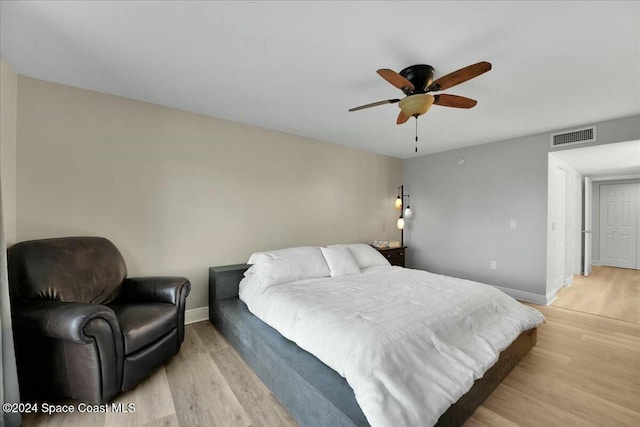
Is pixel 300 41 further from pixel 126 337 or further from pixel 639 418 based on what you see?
pixel 639 418

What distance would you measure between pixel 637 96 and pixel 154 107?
186 inches

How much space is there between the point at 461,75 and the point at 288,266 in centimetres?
217

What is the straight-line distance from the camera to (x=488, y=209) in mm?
4133

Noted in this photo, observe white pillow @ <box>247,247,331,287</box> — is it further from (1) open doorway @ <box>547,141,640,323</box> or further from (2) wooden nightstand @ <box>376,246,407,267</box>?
(1) open doorway @ <box>547,141,640,323</box>

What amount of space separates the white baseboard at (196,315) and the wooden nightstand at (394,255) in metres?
2.67

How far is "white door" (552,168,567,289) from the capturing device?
4055 mm

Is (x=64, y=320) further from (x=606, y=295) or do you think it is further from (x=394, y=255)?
(x=606, y=295)

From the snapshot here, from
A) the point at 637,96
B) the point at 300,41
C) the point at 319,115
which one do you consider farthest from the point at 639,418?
the point at 319,115

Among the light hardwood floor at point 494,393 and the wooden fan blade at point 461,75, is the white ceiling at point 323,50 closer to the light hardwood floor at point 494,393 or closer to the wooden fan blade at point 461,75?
the wooden fan blade at point 461,75

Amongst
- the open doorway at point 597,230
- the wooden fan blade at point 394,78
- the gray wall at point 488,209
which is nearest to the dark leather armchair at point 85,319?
the wooden fan blade at point 394,78

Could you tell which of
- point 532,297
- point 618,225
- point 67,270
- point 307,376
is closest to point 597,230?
point 618,225

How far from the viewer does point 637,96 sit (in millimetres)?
2484

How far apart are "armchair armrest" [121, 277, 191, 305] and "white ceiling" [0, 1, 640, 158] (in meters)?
1.76

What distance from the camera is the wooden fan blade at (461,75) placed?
156cm
